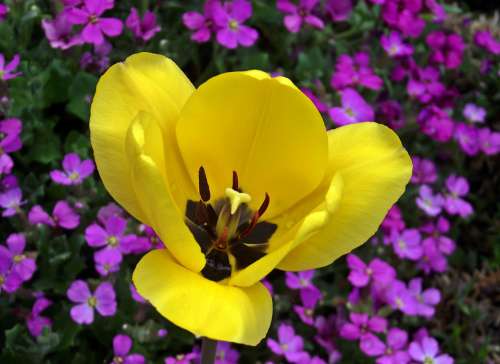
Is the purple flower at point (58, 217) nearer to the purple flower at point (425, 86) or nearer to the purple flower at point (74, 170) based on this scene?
the purple flower at point (74, 170)

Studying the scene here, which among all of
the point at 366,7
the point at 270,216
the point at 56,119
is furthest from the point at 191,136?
the point at 366,7

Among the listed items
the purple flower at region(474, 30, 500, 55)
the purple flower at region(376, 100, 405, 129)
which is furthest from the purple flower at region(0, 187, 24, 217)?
the purple flower at region(474, 30, 500, 55)

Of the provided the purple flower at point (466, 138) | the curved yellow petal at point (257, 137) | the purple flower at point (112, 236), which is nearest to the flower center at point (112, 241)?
the purple flower at point (112, 236)

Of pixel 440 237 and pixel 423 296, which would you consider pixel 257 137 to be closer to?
pixel 423 296

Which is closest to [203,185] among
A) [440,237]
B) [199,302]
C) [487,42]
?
[199,302]

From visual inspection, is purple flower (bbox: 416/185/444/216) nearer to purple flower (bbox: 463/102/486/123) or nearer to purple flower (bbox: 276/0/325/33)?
purple flower (bbox: 463/102/486/123)

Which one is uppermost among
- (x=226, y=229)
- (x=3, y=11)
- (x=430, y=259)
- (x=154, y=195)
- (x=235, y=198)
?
(x=154, y=195)
